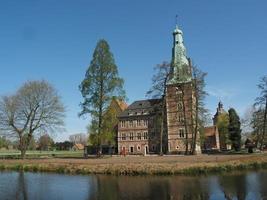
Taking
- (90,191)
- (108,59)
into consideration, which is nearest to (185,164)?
(90,191)

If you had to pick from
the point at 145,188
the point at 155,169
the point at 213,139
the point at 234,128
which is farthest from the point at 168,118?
the point at 145,188

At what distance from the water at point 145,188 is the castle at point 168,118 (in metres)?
23.0

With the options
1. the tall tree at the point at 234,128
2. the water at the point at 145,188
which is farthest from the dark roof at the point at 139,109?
the water at the point at 145,188

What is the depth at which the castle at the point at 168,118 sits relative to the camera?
5281 centimetres

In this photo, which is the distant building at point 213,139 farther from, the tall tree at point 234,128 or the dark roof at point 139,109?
the dark roof at point 139,109

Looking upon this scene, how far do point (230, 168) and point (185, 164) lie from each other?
167 inches

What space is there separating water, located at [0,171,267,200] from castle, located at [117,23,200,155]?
23001 mm

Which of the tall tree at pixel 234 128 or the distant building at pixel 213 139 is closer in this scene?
the tall tree at pixel 234 128

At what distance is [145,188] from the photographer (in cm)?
2523

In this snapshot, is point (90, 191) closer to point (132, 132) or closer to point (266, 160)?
point (266, 160)

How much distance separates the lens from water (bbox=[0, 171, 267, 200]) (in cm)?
2231

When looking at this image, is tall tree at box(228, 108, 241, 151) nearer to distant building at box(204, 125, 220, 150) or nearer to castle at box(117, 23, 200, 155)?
castle at box(117, 23, 200, 155)

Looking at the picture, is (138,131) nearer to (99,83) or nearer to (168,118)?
(168,118)

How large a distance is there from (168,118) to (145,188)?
4779cm
